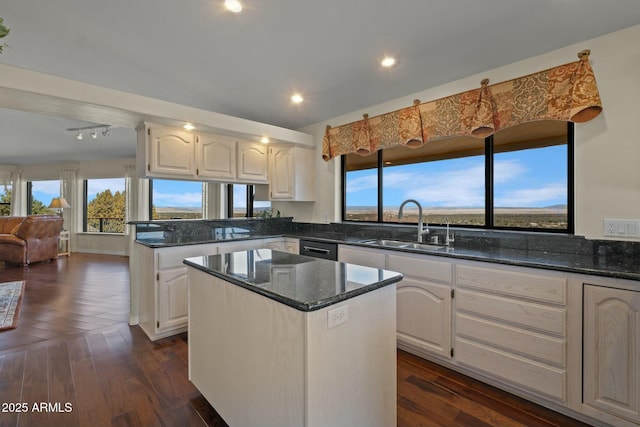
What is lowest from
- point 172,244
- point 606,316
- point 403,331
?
point 403,331

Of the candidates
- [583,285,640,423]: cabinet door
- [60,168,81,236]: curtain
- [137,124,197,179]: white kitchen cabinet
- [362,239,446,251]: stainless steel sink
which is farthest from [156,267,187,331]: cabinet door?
[60,168,81,236]: curtain

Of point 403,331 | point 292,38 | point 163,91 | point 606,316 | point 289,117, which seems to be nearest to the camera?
point 606,316

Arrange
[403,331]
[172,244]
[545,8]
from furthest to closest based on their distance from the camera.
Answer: [172,244] < [403,331] < [545,8]

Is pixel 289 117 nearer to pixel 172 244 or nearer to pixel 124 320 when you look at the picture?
pixel 172 244

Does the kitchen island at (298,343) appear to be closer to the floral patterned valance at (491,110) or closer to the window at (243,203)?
the floral patterned valance at (491,110)

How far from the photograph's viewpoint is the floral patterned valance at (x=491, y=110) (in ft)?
6.37

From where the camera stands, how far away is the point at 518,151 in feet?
8.00

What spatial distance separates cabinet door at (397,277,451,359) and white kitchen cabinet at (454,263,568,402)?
87mm

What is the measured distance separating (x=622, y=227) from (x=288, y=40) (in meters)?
2.63

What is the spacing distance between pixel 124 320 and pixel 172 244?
1173mm

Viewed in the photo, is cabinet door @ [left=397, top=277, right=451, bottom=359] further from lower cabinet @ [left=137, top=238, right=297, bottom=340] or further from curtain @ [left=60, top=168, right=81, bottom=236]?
curtain @ [left=60, top=168, right=81, bottom=236]

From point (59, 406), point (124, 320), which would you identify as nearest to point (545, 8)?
point (59, 406)

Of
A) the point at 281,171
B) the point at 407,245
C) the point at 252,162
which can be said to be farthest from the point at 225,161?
the point at 407,245

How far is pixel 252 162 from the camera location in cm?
370
